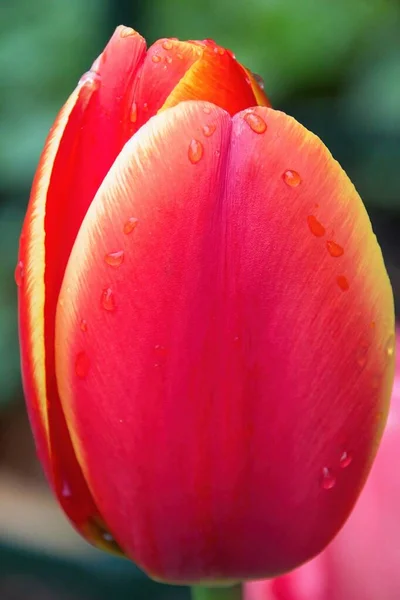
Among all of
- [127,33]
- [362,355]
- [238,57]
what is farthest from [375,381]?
[238,57]

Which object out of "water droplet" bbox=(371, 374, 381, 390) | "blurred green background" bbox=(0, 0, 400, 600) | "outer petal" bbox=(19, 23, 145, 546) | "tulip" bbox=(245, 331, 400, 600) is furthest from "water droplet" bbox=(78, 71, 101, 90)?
"blurred green background" bbox=(0, 0, 400, 600)

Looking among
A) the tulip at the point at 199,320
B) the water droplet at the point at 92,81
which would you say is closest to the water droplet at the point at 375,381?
the tulip at the point at 199,320

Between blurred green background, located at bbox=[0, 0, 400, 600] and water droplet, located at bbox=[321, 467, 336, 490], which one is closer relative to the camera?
water droplet, located at bbox=[321, 467, 336, 490]

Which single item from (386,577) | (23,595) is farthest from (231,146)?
(23,595)

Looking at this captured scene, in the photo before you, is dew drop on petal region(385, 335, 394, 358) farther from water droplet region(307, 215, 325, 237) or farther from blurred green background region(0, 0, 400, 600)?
blurred green background region(0, 0, 400, 600)

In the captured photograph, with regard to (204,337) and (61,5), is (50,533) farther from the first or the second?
(204,337)

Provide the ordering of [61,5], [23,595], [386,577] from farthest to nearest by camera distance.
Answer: [61,5]
[23,595]
[386,577]

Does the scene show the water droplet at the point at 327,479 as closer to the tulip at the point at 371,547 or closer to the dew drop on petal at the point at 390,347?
the dew drop on petal at the point at 390,347

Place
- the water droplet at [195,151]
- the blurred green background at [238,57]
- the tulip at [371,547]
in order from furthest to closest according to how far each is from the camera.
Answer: the blurred green background at [238,57]
the tulip at [371,547]
the water droplet at [195,151]
